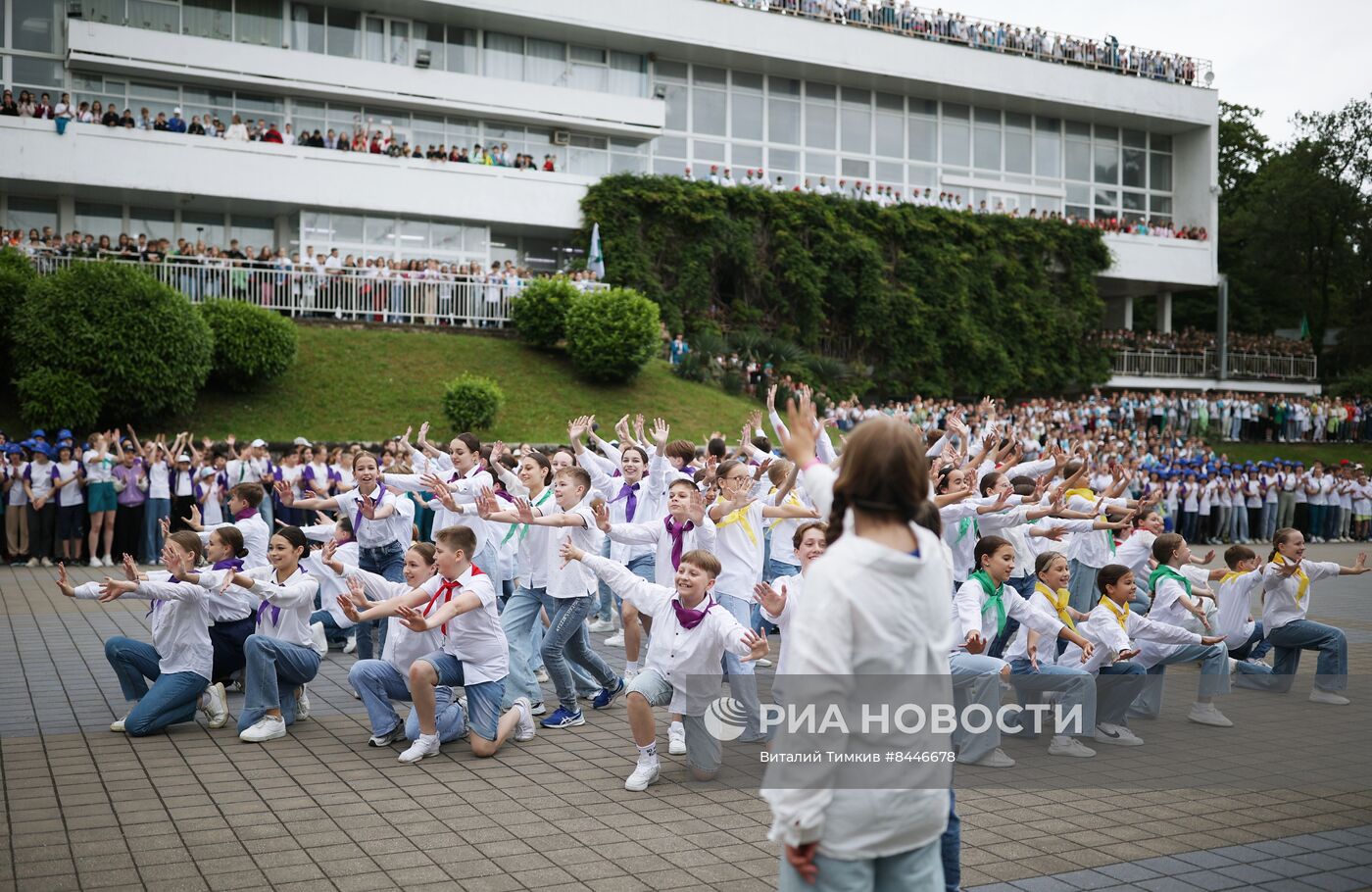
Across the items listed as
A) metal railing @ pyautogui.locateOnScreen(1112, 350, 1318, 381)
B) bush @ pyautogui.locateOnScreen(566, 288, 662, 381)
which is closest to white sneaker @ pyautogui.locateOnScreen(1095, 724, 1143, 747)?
bush @ pyautogui.locateOnScreen(566, 288, 662, 381)

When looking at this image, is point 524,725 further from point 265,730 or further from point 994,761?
point 994,761

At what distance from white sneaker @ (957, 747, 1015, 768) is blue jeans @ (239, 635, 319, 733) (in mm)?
4701

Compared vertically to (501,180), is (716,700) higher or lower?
lower

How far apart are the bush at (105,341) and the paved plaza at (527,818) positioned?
1429cm

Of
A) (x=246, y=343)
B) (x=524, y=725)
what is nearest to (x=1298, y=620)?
(x=524, y=725)

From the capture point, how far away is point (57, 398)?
20656 mm

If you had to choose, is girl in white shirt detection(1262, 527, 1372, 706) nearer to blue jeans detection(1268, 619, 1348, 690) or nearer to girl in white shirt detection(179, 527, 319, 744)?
blue jeans detection(1268, 619, 1348, 690)

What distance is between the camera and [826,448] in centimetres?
870

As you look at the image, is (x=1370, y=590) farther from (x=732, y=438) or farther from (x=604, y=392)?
(x=604, y=392)

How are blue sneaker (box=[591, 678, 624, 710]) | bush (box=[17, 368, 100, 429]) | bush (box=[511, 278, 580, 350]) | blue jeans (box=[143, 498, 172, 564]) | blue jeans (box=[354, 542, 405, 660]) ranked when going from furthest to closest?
bush (box=[511, 278, 580, 350])
bush (box=[17, 368, 100, 429])
blue jeans (box=[143, 498, 172, 564])
blue jeans (box=[354, 542, 405, 660])
blue sneaker (box=[591, 678, 624, 710])

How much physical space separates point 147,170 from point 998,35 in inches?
1234

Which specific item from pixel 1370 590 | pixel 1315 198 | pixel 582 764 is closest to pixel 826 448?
pixel 582 764

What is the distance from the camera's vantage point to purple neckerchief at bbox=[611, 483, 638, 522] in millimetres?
11750

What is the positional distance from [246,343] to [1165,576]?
67.1ft
